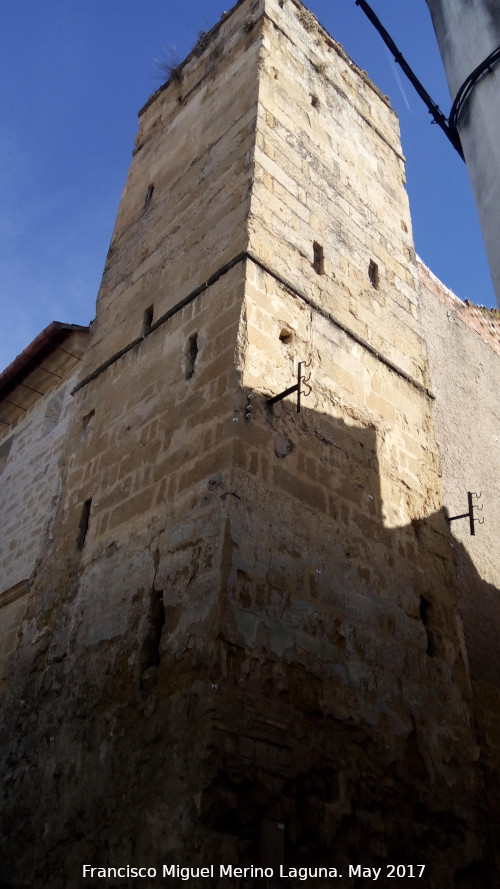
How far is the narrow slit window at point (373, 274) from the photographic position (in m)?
7.21

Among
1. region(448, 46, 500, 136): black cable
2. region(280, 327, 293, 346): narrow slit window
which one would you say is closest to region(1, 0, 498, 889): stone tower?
region(280, 327, 293, 346): narrow slit window

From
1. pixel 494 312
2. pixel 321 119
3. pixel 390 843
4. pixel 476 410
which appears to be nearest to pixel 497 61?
pixel 321 119

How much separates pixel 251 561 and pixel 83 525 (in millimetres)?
2015

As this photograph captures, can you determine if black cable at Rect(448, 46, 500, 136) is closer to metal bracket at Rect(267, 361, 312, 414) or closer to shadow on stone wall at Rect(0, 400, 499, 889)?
metal bracket at Rect(267, 361, 312, 414)

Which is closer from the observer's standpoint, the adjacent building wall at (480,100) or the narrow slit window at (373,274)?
the adjacent building wall at (480,100)

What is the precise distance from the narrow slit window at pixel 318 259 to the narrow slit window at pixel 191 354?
4.49 feet

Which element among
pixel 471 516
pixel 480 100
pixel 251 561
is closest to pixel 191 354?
pixel 251 561

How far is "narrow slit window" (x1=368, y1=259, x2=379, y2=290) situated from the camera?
7.21 meters

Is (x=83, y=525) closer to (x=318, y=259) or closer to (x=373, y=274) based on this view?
(x=318, y=259)

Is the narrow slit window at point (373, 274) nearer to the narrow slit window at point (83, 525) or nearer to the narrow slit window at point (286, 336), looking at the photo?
the narrow slit window at point (286, 336)

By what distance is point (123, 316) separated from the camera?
7129mm

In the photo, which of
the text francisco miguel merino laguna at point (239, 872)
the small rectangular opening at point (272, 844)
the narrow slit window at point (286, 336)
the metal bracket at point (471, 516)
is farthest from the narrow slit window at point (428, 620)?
the narrow slit window at point (286, 336)

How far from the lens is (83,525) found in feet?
19.5

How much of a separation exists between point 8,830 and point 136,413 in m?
3.06
